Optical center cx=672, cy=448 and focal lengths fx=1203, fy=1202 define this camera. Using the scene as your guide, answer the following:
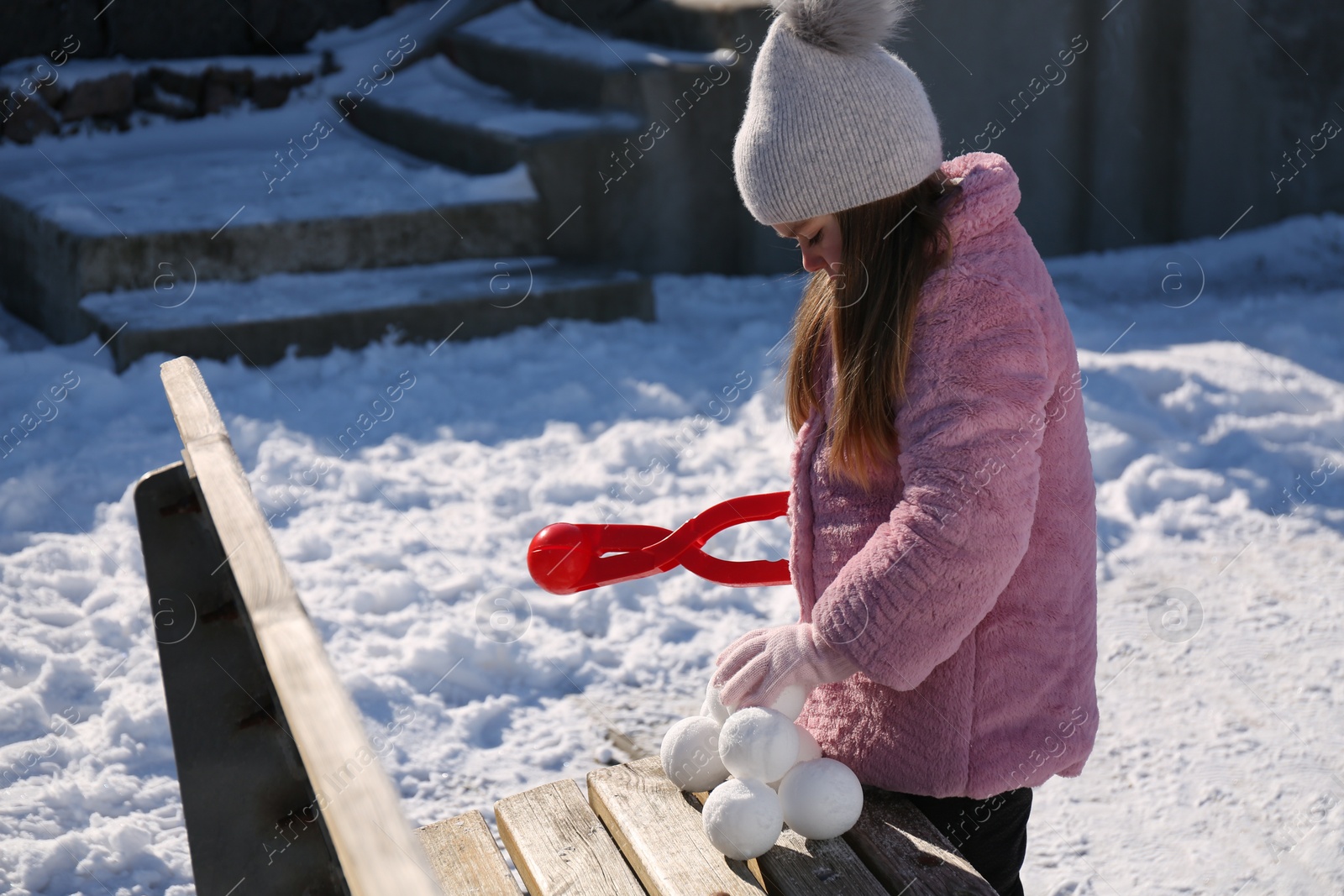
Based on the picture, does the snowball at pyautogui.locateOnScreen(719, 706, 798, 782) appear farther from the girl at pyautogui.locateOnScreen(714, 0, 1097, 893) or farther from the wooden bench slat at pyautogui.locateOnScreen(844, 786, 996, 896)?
the wooden bench slat at pyautogui.locateOnScreen(844, 786, 996, 896)

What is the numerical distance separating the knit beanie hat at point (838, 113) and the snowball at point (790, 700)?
23.7 inches

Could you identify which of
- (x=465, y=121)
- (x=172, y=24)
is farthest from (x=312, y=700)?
(x=172, y=24)

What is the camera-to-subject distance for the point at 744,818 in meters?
1.50

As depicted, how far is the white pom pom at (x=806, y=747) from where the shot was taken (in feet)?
5.23

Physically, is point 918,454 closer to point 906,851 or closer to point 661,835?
point 906,851

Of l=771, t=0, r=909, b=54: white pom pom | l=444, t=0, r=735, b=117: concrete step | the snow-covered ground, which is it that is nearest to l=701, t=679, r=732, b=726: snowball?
l=771, t=0, r=909, b=54: white pom pom

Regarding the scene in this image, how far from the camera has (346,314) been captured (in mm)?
5242

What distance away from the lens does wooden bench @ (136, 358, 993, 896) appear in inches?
58.9

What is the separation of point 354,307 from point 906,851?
4.25 metres

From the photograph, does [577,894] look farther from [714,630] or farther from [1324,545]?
[1324,545]

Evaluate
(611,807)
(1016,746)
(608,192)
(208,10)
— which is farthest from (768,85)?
(208,10)

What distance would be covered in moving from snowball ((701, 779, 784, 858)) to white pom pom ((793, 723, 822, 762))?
8 centimetres

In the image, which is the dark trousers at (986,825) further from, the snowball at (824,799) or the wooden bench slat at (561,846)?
the wooden bench slat at (561,846)

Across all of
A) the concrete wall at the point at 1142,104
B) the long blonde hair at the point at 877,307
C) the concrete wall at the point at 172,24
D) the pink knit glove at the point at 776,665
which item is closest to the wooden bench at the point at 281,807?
the pink knit glove at the point at 776,665
